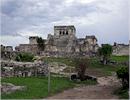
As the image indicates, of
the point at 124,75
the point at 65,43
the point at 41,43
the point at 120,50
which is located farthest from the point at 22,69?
the point at 65,43

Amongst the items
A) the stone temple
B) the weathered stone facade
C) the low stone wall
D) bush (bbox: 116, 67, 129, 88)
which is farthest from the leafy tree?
bush (bbox: 116, 67, 129, 88)

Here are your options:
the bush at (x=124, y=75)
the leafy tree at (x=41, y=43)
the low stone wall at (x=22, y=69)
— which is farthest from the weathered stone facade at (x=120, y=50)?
the bush at (x=124, y=75)

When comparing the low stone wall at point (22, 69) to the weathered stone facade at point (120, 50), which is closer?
the low stone wall at point (22, 69)

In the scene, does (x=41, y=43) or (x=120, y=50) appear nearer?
(x=41, y=43)

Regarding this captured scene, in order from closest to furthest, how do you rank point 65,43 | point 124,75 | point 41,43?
point 124,75 < point 41,43 < point 65,43

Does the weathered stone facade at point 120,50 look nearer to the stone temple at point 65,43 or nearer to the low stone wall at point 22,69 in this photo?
the stone temple at point 65,43

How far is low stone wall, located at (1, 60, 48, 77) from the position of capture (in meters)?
39.2

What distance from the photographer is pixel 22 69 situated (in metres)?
40.9

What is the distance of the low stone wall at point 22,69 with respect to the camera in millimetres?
39247

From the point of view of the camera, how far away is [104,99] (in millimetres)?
24766

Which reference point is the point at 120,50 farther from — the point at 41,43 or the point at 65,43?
the point at 41,43

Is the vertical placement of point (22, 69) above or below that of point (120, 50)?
below

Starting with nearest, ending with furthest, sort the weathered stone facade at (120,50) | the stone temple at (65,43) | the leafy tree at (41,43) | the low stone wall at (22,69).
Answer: the low stone wall at (22,69) < the leafy tree at (41,43) < the weathered stone facade at (120,50) < the stone temple at (65,43)

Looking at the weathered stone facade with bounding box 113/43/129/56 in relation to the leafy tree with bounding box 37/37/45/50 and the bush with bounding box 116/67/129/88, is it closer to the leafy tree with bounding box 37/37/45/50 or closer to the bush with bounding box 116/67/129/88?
the leafy tree with bounding box 37/37/45/50
